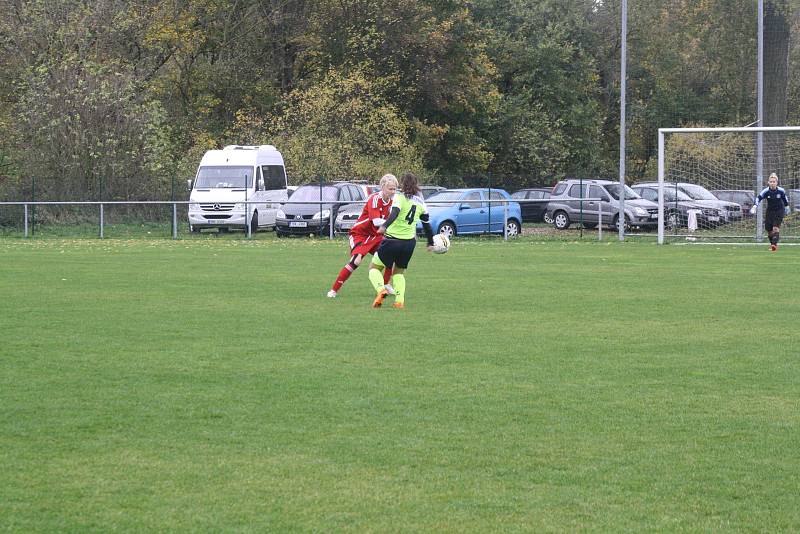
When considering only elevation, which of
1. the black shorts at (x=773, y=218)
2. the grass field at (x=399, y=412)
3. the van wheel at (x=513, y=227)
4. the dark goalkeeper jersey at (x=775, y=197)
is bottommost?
the grass field at (x=399, y=412)

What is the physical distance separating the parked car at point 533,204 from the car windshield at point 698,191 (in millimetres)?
5984

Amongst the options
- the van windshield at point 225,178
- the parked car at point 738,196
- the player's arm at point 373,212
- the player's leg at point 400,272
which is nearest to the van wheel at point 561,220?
→ the parked car at point 738,196

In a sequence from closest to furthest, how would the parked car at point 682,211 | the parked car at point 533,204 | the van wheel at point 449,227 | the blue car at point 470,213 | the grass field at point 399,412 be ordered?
the grass field at point 399,412 < the parked car at point 682,211 < the van wheel at point 449,227 < the blue car at point 470,213 < the parked car at point 533,204

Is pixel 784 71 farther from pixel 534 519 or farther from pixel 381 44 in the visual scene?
pixel 534 519

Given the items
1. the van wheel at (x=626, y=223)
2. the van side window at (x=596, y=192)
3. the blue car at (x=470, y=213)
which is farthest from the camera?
the van side window at (x=596, y=192)

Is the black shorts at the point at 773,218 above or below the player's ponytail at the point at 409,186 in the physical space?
below

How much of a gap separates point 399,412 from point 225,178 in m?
30.0

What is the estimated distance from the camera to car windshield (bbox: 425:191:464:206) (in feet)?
119

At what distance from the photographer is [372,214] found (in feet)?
53.4

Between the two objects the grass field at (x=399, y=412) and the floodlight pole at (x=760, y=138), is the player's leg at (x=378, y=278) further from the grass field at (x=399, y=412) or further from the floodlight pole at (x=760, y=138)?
the floodlight pole at (x=760, y=138)

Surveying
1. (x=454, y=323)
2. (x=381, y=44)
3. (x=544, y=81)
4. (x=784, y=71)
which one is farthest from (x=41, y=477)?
(x=544, y=81)

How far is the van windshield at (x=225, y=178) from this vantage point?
3772cm

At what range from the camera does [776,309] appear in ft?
50.4

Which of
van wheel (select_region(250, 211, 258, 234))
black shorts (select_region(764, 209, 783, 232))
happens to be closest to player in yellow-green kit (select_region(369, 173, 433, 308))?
black shorts (select_region(764, 209, 783, 232))
